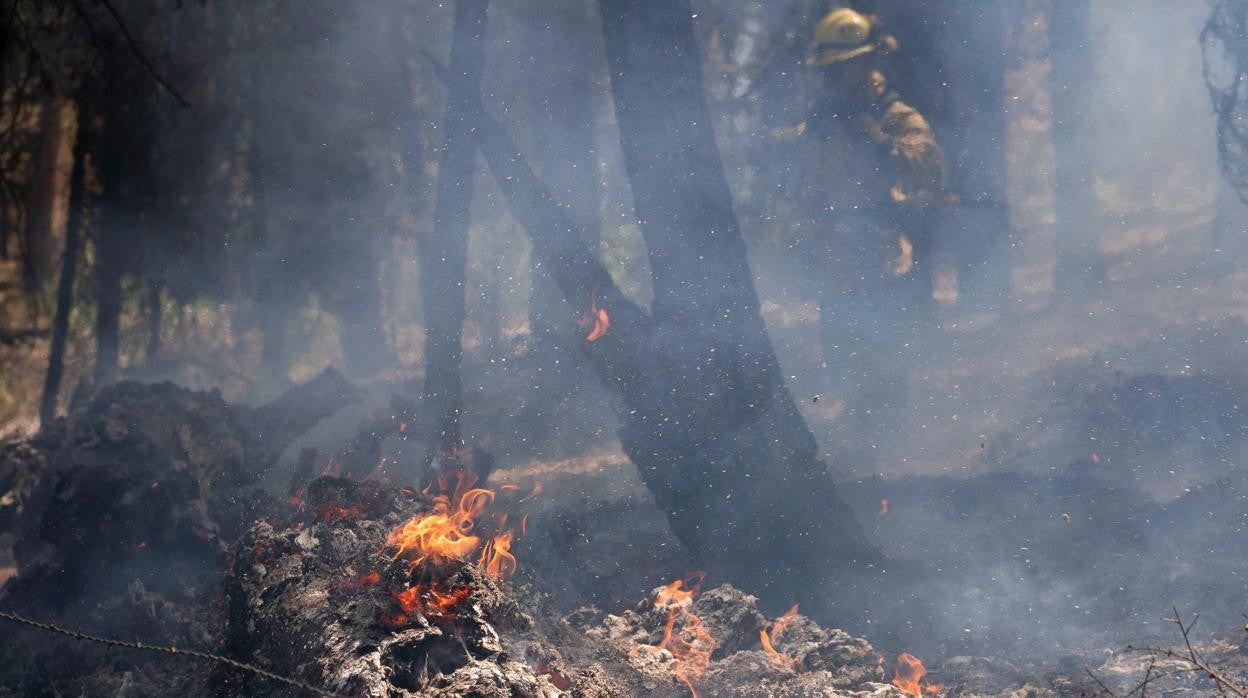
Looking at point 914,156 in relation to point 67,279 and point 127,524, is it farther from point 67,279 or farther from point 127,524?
point 67,279

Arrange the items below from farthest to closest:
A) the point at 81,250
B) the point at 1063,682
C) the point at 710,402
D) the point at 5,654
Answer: the point at 81,250 < the point at 710,402 < the point at 5,654 < the point at 1063,682

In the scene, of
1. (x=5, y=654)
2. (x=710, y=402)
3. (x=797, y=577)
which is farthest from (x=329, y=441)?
(x=797, y=577)

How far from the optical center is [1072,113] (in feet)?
44.1

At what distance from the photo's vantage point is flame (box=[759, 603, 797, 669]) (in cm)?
566

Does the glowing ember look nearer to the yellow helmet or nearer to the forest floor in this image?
the forest floor

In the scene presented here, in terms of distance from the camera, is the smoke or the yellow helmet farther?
the yellow helmet

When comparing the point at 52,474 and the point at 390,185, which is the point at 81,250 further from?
the point at 390,185

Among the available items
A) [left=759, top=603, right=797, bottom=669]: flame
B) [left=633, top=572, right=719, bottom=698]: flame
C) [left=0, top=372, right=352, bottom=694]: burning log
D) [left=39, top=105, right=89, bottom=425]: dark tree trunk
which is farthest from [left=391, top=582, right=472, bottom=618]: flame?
[left=39, top=105, right=89, bottom=425]: dark tree trunk

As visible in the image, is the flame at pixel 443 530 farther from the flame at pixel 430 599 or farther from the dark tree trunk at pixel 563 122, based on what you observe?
the dark tree trunk at pixel 563 122

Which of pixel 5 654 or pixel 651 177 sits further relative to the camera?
pixel 651 177

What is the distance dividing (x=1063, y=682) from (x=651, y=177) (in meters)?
5.68

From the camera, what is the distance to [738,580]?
746cm

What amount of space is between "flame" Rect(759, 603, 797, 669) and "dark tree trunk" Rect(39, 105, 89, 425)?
8.69m

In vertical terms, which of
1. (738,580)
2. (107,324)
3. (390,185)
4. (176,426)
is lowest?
(738,580)
